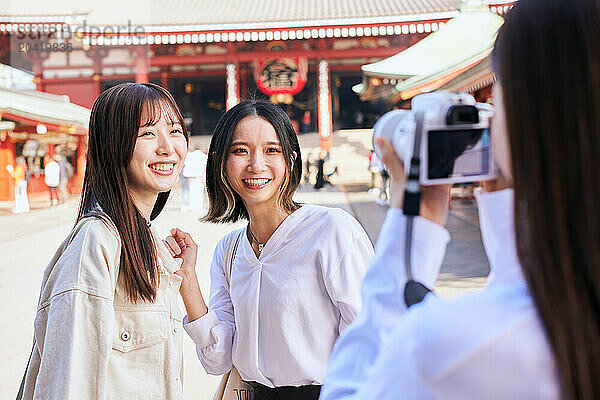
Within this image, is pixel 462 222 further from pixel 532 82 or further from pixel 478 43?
pixel 532 82

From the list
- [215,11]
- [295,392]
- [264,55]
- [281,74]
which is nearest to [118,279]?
[295,392]

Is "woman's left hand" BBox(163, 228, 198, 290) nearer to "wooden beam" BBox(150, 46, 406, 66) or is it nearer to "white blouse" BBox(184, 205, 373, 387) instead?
"white blouse" BBox(184, 205, 373, 387)

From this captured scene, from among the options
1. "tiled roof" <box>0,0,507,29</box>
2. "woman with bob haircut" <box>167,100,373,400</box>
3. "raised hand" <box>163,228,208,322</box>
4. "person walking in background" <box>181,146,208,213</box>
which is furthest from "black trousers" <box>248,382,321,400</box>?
"tiled roof" <box>0,0,507,29</box>

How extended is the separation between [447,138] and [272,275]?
955 millimetres

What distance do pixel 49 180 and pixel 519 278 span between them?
14118mm

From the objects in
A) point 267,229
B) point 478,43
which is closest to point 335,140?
point 478,43

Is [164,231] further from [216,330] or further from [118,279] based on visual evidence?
[118,279]

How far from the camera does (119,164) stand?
1.38 m

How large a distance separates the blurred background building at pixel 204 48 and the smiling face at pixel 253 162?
10342 millimetres

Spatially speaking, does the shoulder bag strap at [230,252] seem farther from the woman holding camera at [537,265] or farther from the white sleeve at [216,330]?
the woman holding camera at [537,265]

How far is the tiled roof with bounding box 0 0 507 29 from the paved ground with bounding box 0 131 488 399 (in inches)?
179

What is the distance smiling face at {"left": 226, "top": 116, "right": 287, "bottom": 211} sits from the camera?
5.14ft

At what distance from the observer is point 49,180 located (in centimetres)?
1331

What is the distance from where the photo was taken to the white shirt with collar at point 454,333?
56 centimetres
